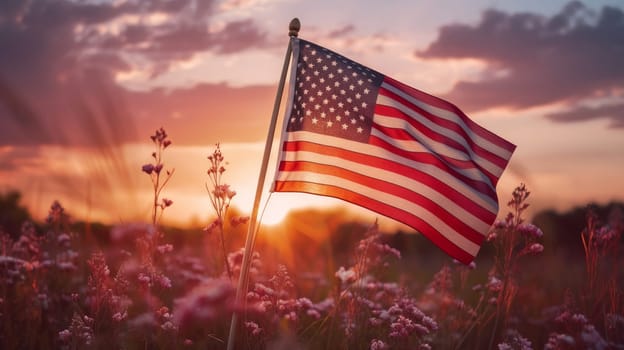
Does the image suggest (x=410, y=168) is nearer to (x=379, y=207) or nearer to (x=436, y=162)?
(x=436, y=162)

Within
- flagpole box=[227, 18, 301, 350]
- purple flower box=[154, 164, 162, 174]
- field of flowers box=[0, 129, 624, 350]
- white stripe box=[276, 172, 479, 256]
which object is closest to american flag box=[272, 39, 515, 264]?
white stripe box=[276, 172, 479, 256]

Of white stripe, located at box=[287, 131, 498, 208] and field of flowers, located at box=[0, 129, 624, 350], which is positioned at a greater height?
white stripe, located at box=[287, 131, 498, 208]

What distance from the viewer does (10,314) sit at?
7.86m

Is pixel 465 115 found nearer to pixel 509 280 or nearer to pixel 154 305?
pixel 509 280

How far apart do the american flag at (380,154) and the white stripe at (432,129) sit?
1 centimetres

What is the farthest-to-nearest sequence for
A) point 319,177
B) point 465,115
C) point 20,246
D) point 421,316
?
point 20,246 → point 465,115 → point 421,316 → point 319,177

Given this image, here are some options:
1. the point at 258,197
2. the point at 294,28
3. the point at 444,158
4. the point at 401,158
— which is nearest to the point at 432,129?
the point at 444,158

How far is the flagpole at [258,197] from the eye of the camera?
18.5 ft

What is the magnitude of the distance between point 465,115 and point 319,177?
2.01 metres

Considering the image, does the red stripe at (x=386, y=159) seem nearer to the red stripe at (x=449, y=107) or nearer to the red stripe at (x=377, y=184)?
the red stripe at (x=377, y=184)

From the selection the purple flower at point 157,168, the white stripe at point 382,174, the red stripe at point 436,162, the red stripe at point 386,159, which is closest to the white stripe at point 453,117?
the red stripe at point 436,162

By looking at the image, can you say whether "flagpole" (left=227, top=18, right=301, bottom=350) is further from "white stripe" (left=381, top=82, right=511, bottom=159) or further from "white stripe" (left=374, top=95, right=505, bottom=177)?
"white stripe" (left=381, top=82, right=511, bottom=159)

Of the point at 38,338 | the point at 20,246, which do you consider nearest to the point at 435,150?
the point at 38,338

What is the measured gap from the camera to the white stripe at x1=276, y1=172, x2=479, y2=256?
241 inches
